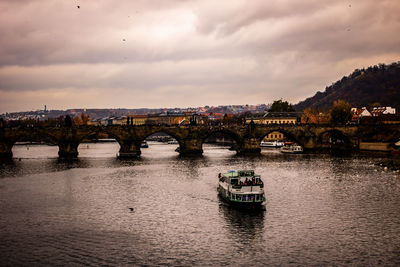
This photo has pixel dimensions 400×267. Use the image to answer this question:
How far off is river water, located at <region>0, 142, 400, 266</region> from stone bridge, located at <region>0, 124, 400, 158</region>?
3194 cm

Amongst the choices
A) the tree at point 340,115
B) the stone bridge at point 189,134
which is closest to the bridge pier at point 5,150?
the stone bridge at point 189,134

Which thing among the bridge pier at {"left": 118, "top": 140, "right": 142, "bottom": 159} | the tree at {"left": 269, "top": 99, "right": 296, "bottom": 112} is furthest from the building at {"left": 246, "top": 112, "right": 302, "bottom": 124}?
the bridge pier at {"left": 118, "top": 140, "right": 142, "bottom": 159}

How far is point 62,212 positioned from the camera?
45500 millimetres

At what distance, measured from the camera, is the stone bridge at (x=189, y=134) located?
10288cm

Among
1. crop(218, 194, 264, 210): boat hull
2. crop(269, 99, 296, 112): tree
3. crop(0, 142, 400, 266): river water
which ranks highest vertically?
crop(269, 99, 296, 112): tree

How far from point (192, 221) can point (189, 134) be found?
6774 centimetres

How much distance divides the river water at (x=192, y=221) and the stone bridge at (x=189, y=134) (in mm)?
31936

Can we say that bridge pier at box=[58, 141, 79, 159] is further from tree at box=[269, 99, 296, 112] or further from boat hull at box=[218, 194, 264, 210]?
tree at box=[269, 99, 296, 112]

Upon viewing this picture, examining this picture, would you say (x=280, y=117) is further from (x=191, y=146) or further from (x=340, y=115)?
(x=191, y=146)

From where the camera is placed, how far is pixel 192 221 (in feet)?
136

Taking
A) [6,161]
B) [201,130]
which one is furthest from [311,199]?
[6,161]

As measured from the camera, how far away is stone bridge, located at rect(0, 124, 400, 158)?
102875 mm

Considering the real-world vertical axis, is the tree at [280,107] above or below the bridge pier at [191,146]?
above

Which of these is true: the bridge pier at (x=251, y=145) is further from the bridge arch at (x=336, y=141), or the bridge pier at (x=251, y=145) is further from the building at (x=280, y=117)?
the building at (x=280, y=117)
